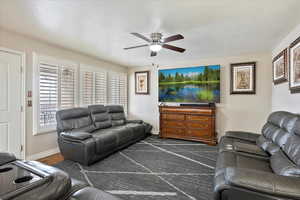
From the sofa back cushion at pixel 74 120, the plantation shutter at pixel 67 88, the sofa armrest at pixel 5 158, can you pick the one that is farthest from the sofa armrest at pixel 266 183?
the plantation shutter at pixel 67 88

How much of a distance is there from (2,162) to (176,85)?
439cm

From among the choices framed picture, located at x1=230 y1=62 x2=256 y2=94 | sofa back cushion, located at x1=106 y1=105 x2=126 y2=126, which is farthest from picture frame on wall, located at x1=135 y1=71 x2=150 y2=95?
framed picture, located at x1=230 y1=62 x2=256 y2=94

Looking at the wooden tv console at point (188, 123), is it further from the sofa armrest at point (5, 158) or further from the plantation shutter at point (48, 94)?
the sofa armrest at point (5, 158)

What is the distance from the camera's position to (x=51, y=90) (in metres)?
3.58

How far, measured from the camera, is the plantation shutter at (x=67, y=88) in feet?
12.5

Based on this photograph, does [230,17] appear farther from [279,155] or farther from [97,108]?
[97,108]

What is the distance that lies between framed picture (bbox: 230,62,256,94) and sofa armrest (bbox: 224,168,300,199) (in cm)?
352

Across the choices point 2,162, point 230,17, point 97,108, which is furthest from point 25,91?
point 230,17

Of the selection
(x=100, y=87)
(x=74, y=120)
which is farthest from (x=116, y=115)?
(x=74, y=120)

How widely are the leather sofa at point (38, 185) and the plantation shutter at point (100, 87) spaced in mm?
3540

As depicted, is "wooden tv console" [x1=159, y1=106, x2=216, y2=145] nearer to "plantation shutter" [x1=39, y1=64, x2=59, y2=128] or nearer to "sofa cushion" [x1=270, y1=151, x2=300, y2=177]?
"sofa cushion" [x1=270, y1=151, x2=300, y2=177]

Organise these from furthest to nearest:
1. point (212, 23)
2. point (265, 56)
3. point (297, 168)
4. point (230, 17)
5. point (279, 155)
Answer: point (265, 56), point (212, 23), point (230, 17), point (279, 155), point (297, 168)

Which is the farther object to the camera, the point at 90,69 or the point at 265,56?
the point at 90,69

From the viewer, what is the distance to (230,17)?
235 cm
